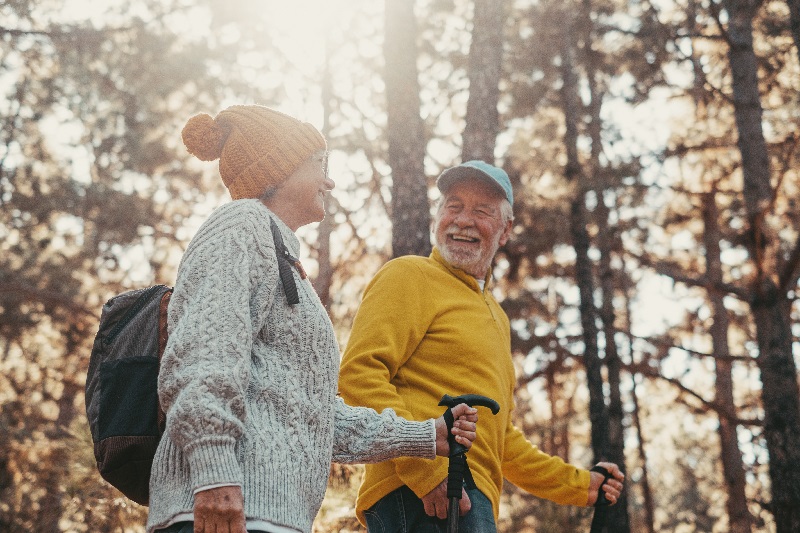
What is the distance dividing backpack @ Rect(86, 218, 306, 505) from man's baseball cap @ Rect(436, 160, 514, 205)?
4.92 ft

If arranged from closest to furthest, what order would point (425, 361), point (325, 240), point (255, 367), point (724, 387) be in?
1. point (255, 367)
2. point (425, 361)
3. point (325, 240)
4. point (724, 387)

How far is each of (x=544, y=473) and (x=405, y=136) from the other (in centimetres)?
341

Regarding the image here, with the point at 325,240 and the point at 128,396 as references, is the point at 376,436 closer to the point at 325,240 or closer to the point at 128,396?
the point at 128,396

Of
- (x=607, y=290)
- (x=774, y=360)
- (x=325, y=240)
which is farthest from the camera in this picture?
(x=607, y=290)

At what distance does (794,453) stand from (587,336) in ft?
20.1

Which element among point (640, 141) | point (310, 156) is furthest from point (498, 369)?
point (640, 141)

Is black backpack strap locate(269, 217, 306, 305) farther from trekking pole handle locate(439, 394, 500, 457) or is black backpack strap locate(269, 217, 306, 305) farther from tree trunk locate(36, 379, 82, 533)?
tree trunk locate(36, 379, 82, 533)

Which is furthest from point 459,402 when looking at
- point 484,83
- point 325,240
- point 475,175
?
point 325,240

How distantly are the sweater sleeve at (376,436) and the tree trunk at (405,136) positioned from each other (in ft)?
10.7

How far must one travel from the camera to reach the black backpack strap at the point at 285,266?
2.13m

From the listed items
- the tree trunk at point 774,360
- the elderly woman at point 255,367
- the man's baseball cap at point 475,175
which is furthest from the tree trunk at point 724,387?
the elderly woman at point 255,367

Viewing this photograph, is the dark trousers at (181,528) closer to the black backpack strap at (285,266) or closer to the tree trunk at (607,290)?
the black backpack strap at (285,266)

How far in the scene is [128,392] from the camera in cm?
199

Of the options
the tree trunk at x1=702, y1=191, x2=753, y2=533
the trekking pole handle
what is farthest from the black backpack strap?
the tree trunk at x1=702, y1=191, x2=753, y2=533
